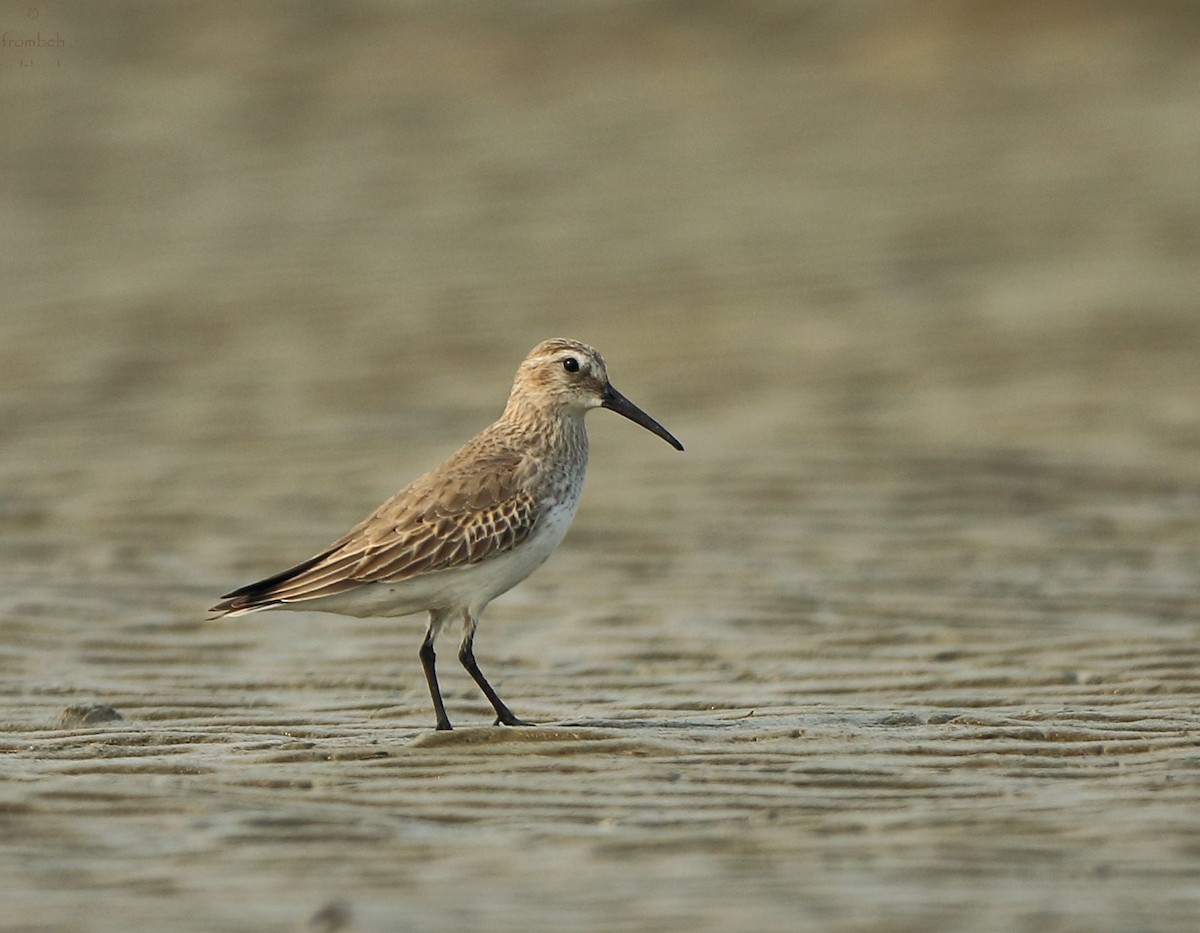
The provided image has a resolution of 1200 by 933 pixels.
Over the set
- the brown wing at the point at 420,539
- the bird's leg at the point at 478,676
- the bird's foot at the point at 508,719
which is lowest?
the bird's foot at the point at 508,719

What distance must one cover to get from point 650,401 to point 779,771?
7.25m

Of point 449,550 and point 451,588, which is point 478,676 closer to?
point 451,588

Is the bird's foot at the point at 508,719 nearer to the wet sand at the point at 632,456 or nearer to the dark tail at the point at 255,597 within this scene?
the wet sand at the point at 632,456

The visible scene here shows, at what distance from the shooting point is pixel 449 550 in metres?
7.45

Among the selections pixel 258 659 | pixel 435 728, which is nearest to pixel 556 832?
pixel 435 728

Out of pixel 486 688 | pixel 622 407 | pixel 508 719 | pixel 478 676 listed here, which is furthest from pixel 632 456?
pixel 508 719

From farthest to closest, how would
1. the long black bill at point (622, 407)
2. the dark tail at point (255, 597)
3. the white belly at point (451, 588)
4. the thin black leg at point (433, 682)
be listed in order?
the long black bill at point (622, 407), the white belly at point (451, 588), the dark tail at point (255, 597), the thin black leg at point (433, 682)

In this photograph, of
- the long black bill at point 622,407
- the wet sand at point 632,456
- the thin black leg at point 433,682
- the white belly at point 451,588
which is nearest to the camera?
the wet sand at point 632,456

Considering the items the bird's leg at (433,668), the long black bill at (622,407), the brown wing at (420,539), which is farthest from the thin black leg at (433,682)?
the long black bill at (622,407)

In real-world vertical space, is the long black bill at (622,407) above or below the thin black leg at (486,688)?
above

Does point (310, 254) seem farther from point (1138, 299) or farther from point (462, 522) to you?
point (462, 522)

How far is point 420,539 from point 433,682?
50 cm

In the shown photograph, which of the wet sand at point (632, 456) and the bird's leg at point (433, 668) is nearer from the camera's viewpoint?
the wet sand at point (632, 456)

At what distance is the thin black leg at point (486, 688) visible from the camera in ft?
23.9
